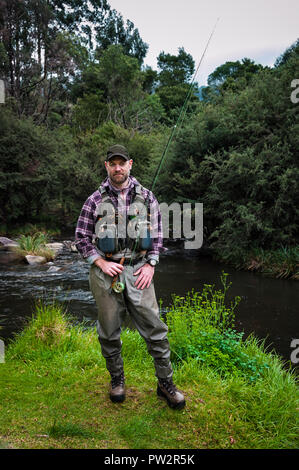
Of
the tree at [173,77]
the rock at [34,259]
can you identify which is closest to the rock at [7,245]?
the rock at [34,259]

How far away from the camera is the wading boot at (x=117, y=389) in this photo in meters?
2.89

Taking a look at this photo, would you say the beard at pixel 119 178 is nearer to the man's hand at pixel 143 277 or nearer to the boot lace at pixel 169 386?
the man's hand at pixel 143 277

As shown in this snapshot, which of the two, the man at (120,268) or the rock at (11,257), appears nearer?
the man at (120,268)

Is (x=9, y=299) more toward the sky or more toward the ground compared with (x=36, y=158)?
more toward the ground

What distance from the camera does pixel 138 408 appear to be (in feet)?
9.32

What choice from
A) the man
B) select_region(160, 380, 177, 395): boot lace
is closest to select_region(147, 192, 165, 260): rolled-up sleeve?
the man

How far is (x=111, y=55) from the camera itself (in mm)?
27781

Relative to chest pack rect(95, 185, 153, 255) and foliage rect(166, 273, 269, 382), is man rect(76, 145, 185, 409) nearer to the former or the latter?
chest pack rect(95, 185, 153, 255)

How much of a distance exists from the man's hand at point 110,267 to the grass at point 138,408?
1173 mm

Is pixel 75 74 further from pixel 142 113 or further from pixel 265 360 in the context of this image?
pixel 265 360

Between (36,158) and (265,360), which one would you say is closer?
(265,360)

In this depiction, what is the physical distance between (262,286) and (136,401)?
689cm

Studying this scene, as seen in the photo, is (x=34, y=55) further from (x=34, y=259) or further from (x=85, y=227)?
(x=85, y=227)

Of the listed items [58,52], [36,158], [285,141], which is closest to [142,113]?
[58,52]
